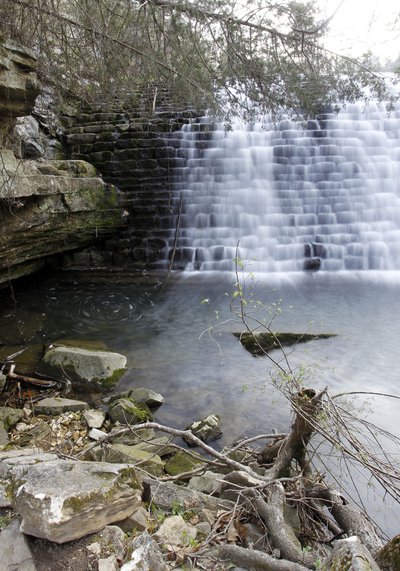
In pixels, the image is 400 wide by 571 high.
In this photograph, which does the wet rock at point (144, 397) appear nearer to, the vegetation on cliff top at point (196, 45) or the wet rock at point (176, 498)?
the wet rock at point (176, 498)

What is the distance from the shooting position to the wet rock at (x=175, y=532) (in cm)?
228

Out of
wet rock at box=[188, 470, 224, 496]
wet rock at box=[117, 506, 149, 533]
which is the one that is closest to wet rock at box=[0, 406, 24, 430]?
wet rock at box=[188, 470, 224, 496]

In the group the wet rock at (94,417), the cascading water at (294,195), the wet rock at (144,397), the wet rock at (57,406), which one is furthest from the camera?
the cascading water at (294,195)

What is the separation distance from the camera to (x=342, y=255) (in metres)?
10.3

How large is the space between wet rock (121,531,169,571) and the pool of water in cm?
206

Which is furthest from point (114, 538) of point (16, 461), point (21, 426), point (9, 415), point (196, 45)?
point (196, 45)

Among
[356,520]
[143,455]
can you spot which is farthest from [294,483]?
[143,455]

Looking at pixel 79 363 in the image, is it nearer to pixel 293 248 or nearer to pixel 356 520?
pixel 356 520

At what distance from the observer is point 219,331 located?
7273 millimetres

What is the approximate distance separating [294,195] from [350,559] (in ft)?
33.4

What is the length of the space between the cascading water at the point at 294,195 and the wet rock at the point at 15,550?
866 centimetres

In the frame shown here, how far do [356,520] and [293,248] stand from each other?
8.37 metres

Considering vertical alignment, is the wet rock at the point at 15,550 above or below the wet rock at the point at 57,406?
above

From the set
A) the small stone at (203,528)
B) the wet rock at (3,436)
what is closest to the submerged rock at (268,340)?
the wet rock at (3,436)
